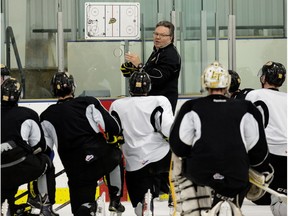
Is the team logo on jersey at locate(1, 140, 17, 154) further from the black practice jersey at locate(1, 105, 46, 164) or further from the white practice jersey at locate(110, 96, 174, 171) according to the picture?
the white practice jersey at locate(110, 96, 174, 171)

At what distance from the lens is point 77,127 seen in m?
6.04

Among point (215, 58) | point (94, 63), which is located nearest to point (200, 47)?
point (215, 58)

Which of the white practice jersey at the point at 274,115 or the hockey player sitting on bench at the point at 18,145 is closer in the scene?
the hockey player sitting on bench at the point at 18,145

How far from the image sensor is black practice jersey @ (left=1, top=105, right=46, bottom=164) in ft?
19.3

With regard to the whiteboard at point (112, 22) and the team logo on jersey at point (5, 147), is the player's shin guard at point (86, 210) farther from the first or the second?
the whiteboard at point (112, 22)

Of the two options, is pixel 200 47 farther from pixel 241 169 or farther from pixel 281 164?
pixel 241 169

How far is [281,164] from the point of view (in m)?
6.31

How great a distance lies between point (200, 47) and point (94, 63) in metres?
0.97

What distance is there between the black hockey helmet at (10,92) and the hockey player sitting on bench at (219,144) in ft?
4.27

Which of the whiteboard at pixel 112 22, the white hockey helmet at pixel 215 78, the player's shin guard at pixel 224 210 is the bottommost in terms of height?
the player's shin guard at pixel 224 210

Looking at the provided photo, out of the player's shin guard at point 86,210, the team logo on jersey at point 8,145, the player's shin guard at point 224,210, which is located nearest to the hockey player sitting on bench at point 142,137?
the player's shin guard at point 86,210

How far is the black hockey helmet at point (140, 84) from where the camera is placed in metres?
6.34

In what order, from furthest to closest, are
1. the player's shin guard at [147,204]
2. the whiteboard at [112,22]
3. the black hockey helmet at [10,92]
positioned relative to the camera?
the whiteboard at [112,22] → the player's shin guard at [147,204] → the black hockey helmet at [10,92]

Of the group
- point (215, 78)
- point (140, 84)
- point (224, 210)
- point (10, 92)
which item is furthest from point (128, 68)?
point (224, 210)
